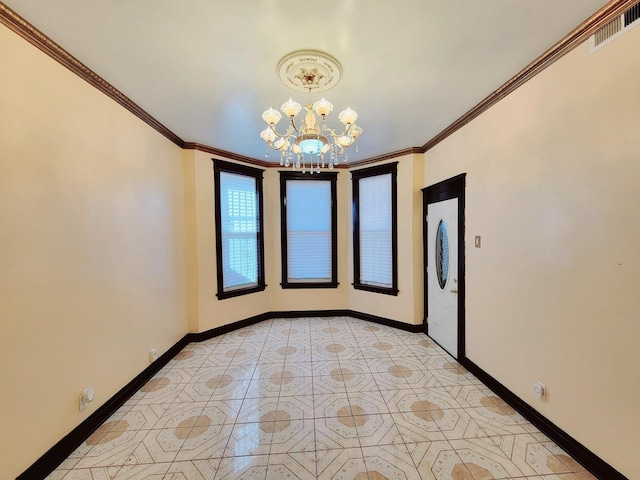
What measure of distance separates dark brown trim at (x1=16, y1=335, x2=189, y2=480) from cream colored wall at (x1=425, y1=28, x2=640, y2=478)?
352 cm

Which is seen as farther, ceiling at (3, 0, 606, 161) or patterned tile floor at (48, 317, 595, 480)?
patterned tile floor at (48, 317, 595, 480)

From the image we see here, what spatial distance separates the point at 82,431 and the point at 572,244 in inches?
150

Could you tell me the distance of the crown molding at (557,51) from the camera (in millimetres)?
1509

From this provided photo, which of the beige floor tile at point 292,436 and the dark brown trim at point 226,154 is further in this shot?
the dark brown trim at point 226,154

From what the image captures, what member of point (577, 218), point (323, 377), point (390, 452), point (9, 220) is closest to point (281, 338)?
point (323, 377)

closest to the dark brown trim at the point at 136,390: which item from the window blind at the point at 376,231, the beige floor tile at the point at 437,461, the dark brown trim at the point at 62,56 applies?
the beige floor tile at the point at 437,461

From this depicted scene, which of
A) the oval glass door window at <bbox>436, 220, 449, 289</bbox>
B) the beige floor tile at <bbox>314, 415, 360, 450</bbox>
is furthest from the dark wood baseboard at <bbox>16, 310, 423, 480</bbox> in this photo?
the beige floor tile at <bbox>314, 415, 360, 450</bbox>

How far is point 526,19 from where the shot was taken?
62.9 inches

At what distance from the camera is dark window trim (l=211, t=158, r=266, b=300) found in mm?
3983

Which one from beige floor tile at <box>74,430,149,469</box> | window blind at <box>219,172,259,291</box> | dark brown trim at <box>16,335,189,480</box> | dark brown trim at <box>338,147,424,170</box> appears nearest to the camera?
dark brown trim at <box>16,335,189,480</box>

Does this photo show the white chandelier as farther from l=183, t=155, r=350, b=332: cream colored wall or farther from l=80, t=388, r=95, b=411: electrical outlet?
l=80, t=388, r=95, b=411: electrical outlet

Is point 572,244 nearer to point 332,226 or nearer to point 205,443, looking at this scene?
point 205,443

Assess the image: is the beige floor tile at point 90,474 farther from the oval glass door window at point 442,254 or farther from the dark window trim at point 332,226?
the oval glass door window at point 442,254

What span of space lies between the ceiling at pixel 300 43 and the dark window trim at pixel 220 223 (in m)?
1.38
